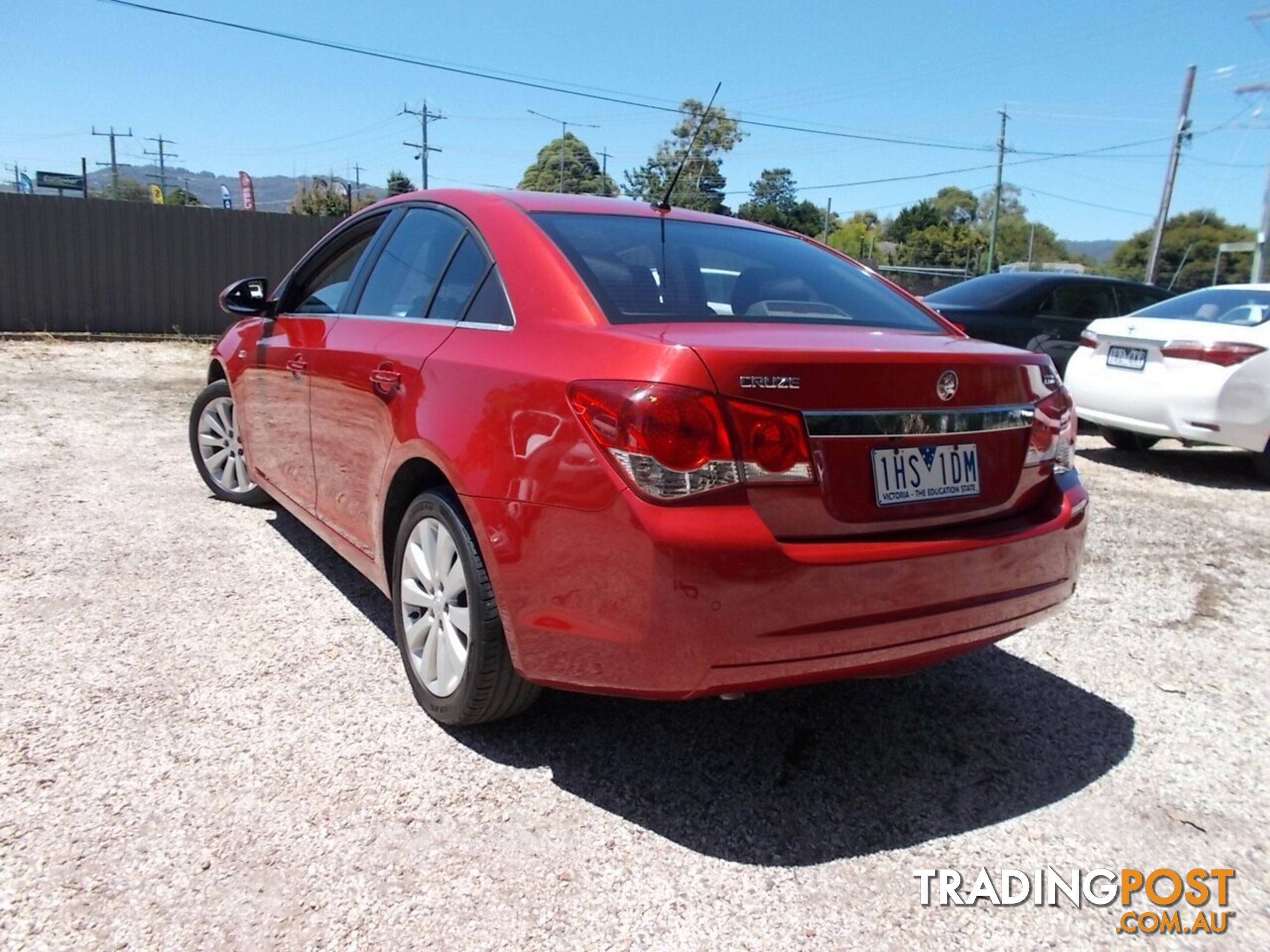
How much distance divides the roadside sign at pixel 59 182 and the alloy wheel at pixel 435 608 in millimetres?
17848

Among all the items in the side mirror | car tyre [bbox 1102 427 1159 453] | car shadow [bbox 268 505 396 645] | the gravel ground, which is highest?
the side mirror

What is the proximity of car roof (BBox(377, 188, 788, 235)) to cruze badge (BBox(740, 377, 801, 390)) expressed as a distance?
45.0 inches

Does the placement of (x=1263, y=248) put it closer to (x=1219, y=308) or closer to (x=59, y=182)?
(x=1219, y=308)

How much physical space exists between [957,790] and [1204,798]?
68cm

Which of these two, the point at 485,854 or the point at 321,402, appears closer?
the point at 485,854

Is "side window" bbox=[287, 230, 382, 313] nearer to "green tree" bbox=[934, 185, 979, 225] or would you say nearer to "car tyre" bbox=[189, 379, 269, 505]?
"car tyre" bbox=[189, 379, 269, 505]

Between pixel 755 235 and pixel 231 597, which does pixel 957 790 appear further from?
pixel 231 597

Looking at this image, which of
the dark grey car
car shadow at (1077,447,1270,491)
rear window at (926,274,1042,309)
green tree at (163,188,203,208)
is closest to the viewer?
car shadow at (1077,447,1270,491)

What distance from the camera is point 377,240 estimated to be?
359cm

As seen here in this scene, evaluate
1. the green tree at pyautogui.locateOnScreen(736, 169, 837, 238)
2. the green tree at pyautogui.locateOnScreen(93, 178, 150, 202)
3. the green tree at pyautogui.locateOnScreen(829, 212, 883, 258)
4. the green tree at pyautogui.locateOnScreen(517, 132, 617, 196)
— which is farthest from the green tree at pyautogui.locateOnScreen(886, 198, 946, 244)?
the green tree at pyautogui.locateOnScreen(93, 178, 150, 202)

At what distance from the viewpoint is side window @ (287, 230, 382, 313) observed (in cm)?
374

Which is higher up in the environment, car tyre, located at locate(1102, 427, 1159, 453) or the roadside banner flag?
the roadside banner flag

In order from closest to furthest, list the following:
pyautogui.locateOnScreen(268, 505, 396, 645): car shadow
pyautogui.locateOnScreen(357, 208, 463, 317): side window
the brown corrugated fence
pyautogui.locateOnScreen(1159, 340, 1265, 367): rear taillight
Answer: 1. pyautogui.locateOnScreen(357, 208, 463, 317): side window
2. pyautogui.locateOnScreen(268, 505, 396, 645): car shadow
3. pyautogui.locateOnScreen(1159, 340, 1265, 367): rear taillight
4. the brown corrugated fence

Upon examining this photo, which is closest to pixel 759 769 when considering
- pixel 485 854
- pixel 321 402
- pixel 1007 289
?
pixel 485 854
